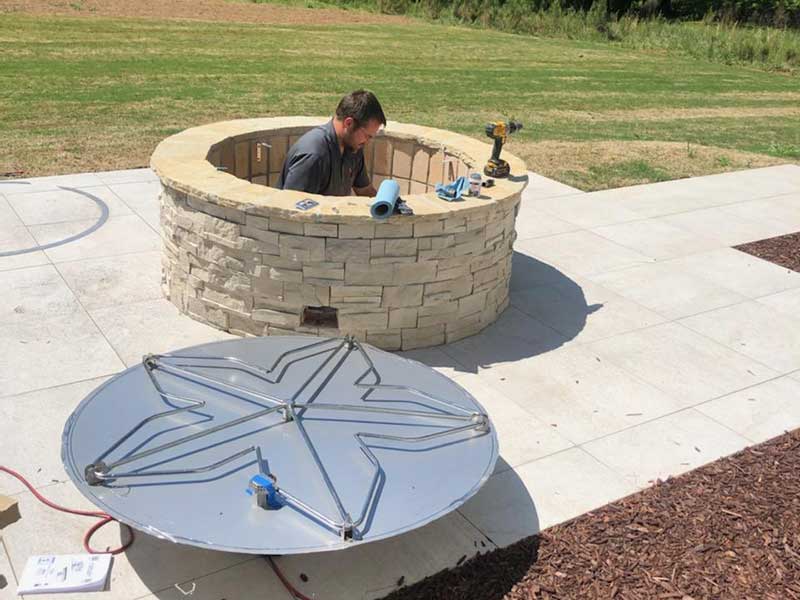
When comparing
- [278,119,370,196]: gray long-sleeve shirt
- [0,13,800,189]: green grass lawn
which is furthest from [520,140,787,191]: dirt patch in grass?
[278,119,370,196]: gray long-sleeve shirt

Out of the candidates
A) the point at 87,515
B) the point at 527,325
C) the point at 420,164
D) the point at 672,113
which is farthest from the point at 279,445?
the point at 672,113

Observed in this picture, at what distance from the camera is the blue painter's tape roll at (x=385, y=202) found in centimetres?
477

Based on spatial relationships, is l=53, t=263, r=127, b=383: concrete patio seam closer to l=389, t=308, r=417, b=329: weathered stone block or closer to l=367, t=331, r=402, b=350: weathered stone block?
l=367, t=331, r=402, b=350: weathered stone block

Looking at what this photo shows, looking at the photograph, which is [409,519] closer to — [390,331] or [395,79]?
[390,331]

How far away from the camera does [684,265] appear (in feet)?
24.9

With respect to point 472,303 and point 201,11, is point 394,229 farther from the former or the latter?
point 201,11

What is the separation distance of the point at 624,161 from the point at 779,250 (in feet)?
11.8

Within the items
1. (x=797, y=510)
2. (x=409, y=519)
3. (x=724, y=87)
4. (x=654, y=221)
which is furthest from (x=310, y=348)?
(x=724, y=87)

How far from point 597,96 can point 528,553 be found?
1471 centimetres

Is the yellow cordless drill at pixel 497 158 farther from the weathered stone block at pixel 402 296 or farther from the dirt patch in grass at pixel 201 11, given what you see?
the dirt patch in grass at pixel 201 11

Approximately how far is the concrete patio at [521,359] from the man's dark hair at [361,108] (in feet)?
5.51

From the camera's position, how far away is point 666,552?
3824 mm

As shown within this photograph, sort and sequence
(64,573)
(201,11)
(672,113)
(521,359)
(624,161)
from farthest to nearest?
(201,11) < (672,113) < (624,161) < (521,359) < (64,573)

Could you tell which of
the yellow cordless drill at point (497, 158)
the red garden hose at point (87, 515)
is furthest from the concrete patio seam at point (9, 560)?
the yellow cordless drill at point (497, 158)
